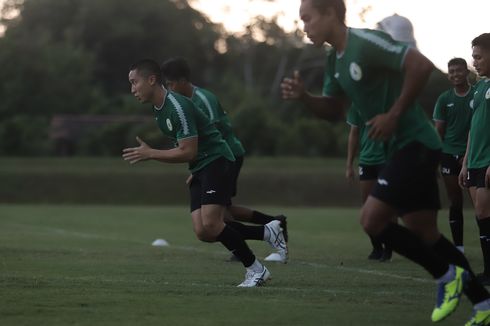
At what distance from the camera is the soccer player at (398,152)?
6320 millimetres

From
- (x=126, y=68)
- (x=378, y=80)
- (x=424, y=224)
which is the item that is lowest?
(x=126, y=68)

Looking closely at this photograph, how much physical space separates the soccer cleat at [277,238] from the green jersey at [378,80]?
403cm

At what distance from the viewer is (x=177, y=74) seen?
10422 millimetres

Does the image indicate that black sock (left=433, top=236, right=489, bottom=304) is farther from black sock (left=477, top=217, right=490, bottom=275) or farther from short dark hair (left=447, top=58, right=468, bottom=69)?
short dark hair (left=447, top=58, right=468, bottom=69)

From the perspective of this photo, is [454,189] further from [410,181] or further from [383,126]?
[383,126]

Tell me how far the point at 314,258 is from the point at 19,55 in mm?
40487

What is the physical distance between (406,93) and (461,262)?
4.20ft

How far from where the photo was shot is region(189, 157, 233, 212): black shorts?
874 cm

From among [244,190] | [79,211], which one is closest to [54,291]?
[79,211]

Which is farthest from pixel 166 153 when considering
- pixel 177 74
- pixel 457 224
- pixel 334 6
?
pixel 457 224

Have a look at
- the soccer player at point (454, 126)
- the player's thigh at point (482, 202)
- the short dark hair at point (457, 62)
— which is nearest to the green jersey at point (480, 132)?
the player's thigh at point (482, 202)

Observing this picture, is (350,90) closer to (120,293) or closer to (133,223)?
(120,293)

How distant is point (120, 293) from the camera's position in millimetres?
7801

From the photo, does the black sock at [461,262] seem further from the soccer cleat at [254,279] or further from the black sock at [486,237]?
the black sock at [486,237]
